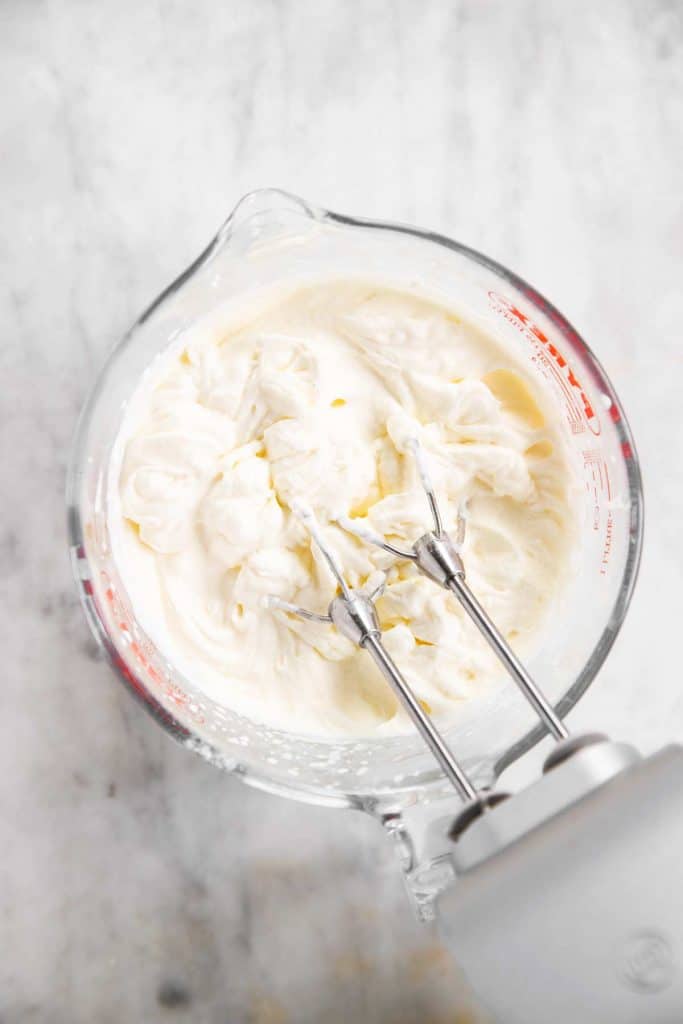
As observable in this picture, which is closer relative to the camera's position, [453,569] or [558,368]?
[453,569]

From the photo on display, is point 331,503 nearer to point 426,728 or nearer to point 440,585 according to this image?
point 440,585

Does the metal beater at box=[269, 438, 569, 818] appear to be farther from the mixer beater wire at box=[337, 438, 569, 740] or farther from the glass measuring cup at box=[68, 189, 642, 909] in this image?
the glass measuring cup at box=[68, 189, 642, 909]

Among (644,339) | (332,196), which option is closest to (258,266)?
(332,196)

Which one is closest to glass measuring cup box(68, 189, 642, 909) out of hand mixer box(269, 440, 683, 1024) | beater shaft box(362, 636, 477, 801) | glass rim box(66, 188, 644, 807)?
glass rim box(66, 188, 644, 807)

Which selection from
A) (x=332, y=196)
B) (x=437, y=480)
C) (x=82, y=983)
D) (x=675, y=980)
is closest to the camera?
(x=675, y=980)

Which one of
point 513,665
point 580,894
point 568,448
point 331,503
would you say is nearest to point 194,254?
point 331,503

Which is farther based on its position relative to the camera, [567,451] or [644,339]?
[644,339]

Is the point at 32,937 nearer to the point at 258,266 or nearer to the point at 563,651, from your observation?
the point at 563,651
